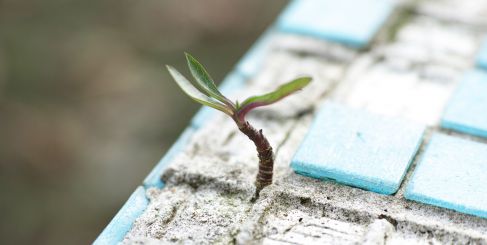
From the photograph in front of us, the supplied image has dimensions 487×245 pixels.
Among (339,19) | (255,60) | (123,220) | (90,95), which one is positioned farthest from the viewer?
(90,95)

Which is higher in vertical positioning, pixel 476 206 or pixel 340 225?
pixel 476 206

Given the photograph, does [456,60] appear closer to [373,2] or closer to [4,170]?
[373,2]

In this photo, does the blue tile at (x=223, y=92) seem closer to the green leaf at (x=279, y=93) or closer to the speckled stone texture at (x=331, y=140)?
the speckled stone texture at (x=331, y=140)

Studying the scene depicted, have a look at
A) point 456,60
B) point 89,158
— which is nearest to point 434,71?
point 456,60

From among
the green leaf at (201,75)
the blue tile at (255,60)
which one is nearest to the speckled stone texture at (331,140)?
the blue tile at (255,60)

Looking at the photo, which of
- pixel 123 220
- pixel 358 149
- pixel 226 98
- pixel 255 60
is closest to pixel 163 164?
pixel 123 220

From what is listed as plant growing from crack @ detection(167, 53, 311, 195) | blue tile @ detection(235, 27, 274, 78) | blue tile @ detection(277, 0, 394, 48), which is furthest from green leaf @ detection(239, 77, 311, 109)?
blue tile @ detection(277, 0, 394, 48)

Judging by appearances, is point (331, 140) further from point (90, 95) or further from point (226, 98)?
point (90, 95)
